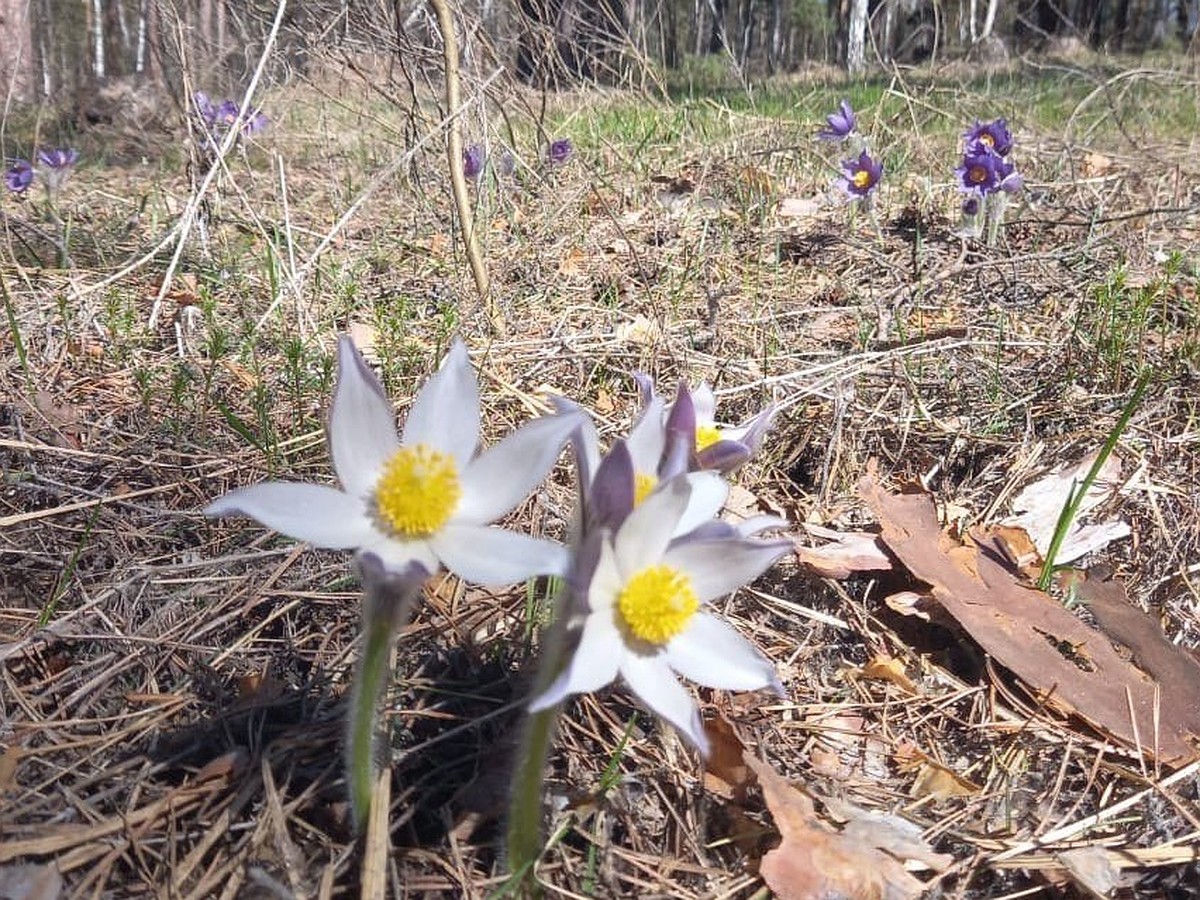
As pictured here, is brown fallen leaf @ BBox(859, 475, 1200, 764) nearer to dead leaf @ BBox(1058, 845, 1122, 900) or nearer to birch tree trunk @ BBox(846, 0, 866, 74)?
dead leaf @ BBox(1058, 845, 1122, 900)

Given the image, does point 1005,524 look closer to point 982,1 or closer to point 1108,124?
point 1108,124

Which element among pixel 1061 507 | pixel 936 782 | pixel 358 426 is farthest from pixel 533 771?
pixel 1061 507

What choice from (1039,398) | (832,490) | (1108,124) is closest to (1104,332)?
(1039,398)

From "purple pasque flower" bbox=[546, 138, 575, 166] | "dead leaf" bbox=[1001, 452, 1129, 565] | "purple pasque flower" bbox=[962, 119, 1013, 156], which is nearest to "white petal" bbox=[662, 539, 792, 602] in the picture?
"dead leaf" bbox=[1001, 452, 1129, 565]

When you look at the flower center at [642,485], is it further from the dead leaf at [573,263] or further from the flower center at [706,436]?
the dead leaf at [573,263]

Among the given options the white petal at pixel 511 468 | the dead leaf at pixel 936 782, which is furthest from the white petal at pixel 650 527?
the dead leaf at pixel 936 782

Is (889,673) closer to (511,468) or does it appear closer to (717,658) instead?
(717,658)
